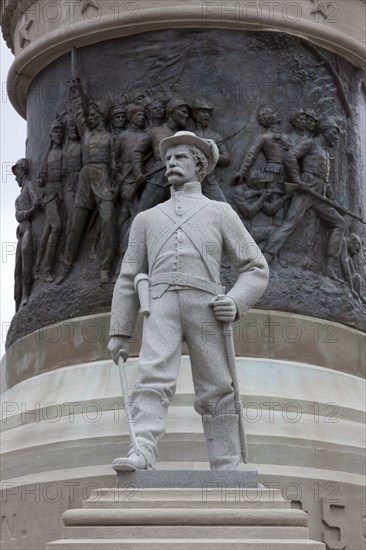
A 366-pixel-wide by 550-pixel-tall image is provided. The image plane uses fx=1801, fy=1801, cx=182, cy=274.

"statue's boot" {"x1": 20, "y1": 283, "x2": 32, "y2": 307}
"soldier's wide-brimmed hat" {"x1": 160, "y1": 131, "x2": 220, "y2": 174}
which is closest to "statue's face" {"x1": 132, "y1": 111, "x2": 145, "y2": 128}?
"statue's boot" {"x1": 20, "y1": 283, "x2": 32, "y2": 307}

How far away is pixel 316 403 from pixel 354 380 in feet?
3.27

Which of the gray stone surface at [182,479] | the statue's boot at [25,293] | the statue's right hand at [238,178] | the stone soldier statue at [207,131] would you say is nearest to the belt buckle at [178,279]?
the gray stone surface at [182,479]

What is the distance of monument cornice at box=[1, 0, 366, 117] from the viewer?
71.6 ft

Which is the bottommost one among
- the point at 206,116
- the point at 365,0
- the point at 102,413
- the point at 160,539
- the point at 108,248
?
the point at 160,539

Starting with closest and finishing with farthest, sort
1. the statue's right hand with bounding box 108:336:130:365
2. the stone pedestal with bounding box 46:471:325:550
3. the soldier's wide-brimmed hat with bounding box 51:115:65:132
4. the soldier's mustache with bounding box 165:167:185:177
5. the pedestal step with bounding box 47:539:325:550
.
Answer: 1. the pedestal step with bounding box 47:539:325:550
2. the stone pedestal with bounding box 46:471:325:550
3. the statue's right hand with bounding box 108:336:130:365
4. the soldier's mustache with bounding box 165:167:185:177
5. the soldier's wide-brimmed hat with bounding box 51:115:65:132

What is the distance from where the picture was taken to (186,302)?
567 inches

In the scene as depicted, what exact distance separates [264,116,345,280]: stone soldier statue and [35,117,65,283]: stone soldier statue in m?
2.66

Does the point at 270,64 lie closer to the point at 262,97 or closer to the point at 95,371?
the point at 262,97

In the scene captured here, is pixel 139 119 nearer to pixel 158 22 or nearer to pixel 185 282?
pixel 158 22

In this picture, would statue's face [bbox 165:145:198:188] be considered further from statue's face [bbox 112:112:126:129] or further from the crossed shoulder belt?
statue's face [bbox 112:112:126:129]

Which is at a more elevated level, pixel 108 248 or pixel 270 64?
pixel 270 64

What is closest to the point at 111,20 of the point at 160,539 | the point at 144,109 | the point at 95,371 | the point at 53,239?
the point at 144,109

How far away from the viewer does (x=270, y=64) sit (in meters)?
22.0

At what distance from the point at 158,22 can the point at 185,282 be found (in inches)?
317
